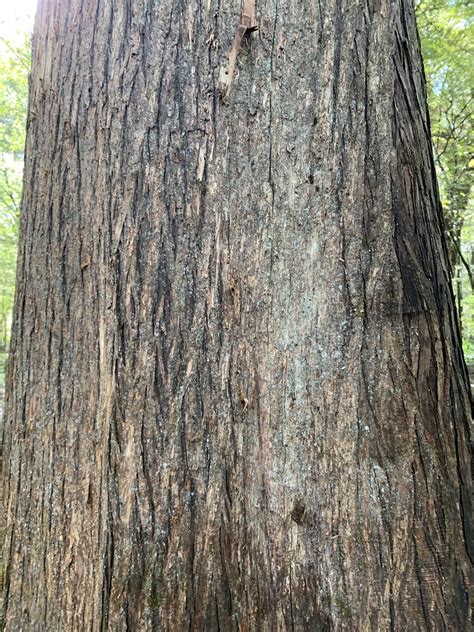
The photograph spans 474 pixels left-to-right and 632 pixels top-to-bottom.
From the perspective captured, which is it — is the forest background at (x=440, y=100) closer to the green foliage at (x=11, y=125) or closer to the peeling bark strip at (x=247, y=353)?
the green foliage at (x=11, y=125)

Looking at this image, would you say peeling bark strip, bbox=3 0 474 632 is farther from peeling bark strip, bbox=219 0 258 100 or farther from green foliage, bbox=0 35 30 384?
green foliage, bbox=0 35 30 384

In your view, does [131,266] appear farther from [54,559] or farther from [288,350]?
[54,559]

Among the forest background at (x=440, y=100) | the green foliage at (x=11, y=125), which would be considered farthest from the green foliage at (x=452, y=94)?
the green foliage at (x=11, y=125)

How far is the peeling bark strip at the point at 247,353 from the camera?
1.09 m

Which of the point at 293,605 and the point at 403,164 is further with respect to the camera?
the point at 403,164

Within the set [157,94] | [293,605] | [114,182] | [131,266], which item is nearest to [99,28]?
[157,94]

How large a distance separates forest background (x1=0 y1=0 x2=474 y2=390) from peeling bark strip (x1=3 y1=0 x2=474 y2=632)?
7.94m

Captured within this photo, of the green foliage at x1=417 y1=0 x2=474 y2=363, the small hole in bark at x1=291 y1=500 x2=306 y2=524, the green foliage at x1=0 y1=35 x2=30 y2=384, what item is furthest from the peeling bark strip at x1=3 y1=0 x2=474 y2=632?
the green foliage at x1=0 y1=35 x2=30 y2=384

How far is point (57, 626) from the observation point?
1155mm

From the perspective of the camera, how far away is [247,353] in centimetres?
113

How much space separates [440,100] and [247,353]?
32.8 feet

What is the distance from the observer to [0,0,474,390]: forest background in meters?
7.65

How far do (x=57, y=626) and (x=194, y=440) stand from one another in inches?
23.8

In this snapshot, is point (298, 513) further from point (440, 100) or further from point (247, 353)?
point (440, 100)
